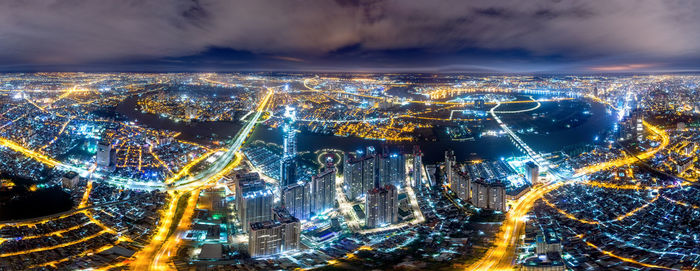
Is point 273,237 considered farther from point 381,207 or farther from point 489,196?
point 489,196

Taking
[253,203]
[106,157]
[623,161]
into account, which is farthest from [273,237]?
[623,161]

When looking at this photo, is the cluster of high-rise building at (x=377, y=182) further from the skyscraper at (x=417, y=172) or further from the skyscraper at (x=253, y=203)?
the skyscraper at (x=253, y=203)

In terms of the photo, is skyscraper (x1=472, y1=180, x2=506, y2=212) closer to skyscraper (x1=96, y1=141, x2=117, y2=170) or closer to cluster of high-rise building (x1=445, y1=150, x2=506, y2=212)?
cluster of high-rise building (x1=445, y1=150, x2=506, y2=212)

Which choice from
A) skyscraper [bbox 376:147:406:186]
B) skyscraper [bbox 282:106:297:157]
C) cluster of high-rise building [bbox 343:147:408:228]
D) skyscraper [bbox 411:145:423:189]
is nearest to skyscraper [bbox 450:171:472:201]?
skyscraper [bbox 411:145:423:189]

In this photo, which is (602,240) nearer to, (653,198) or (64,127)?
(653,198)

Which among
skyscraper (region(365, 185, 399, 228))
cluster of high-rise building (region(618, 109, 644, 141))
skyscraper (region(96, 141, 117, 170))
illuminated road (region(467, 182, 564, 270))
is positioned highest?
cluster of high-rise building (region(618, 109, 644, 141))

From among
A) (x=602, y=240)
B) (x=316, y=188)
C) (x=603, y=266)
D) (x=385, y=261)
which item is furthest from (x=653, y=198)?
(x=316, y=188)
